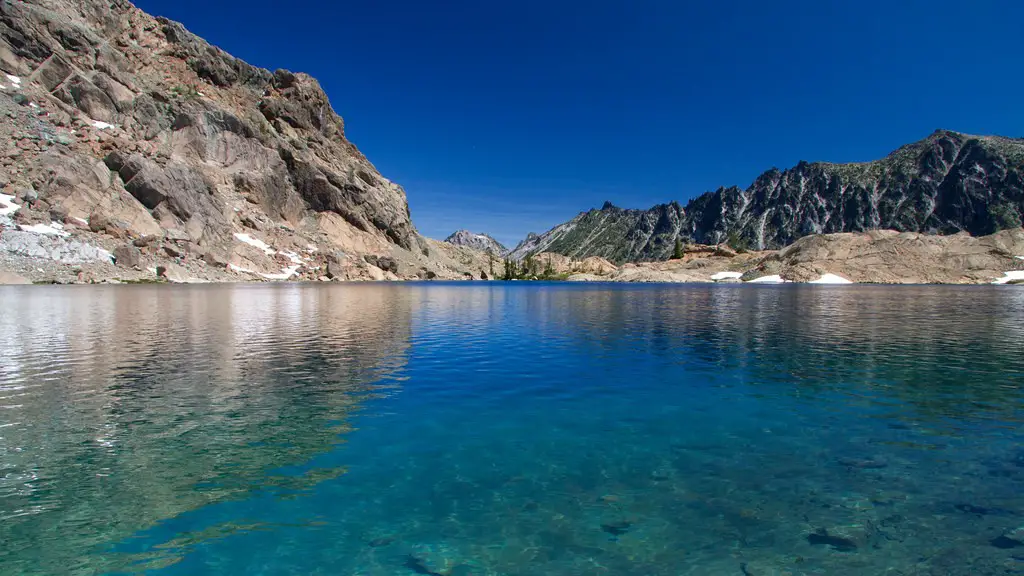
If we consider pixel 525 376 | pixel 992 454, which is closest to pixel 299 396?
pixel 525 376

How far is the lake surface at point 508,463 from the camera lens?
9.10 meters

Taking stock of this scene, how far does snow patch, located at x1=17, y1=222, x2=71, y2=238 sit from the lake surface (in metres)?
137

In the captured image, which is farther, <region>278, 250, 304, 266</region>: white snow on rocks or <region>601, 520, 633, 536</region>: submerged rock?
<region>278, 250, 304, 266</region>: white snow on rocks

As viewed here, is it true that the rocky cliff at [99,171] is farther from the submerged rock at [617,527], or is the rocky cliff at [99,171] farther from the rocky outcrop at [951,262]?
the rocky outcrop at [951,262]

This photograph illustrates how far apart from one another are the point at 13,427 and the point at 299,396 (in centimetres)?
830

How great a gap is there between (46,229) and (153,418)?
517 feet

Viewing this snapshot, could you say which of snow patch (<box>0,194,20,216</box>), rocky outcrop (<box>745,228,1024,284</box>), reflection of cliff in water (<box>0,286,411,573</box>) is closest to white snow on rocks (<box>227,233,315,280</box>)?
snow patch (<box>0,194,20,216</box>)

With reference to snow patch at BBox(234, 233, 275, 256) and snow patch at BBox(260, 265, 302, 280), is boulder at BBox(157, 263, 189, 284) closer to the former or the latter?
snow patch at BBox(260, 265, 302, 280)

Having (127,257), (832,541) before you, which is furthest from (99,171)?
(832,541)

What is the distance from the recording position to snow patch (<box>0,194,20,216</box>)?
126 metres

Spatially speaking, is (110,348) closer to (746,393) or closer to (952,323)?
(746,393)

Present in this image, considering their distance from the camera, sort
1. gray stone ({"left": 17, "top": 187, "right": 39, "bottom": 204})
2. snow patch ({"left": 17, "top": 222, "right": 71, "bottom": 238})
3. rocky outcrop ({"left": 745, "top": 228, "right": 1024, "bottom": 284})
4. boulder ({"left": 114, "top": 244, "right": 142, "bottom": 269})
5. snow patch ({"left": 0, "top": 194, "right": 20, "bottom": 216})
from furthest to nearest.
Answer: rocky outcrop ({"left": 745, "top": 228, "right": 1024, "bottom": 284})
boulder ({"left": 114, "top": 244, "right": 142, "bottom": 269})
gray stone ({"left": 17, "top": 187, "right": 39, "bottom": 204})
snow patch ({"left": 0, "top": 194, "right": 20, "bottom": 216})
snow patch ({"left": 17, "top": 222, "right": 71, "bottom": 238})

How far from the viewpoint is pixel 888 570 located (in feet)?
28.1

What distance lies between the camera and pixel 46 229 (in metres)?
128
